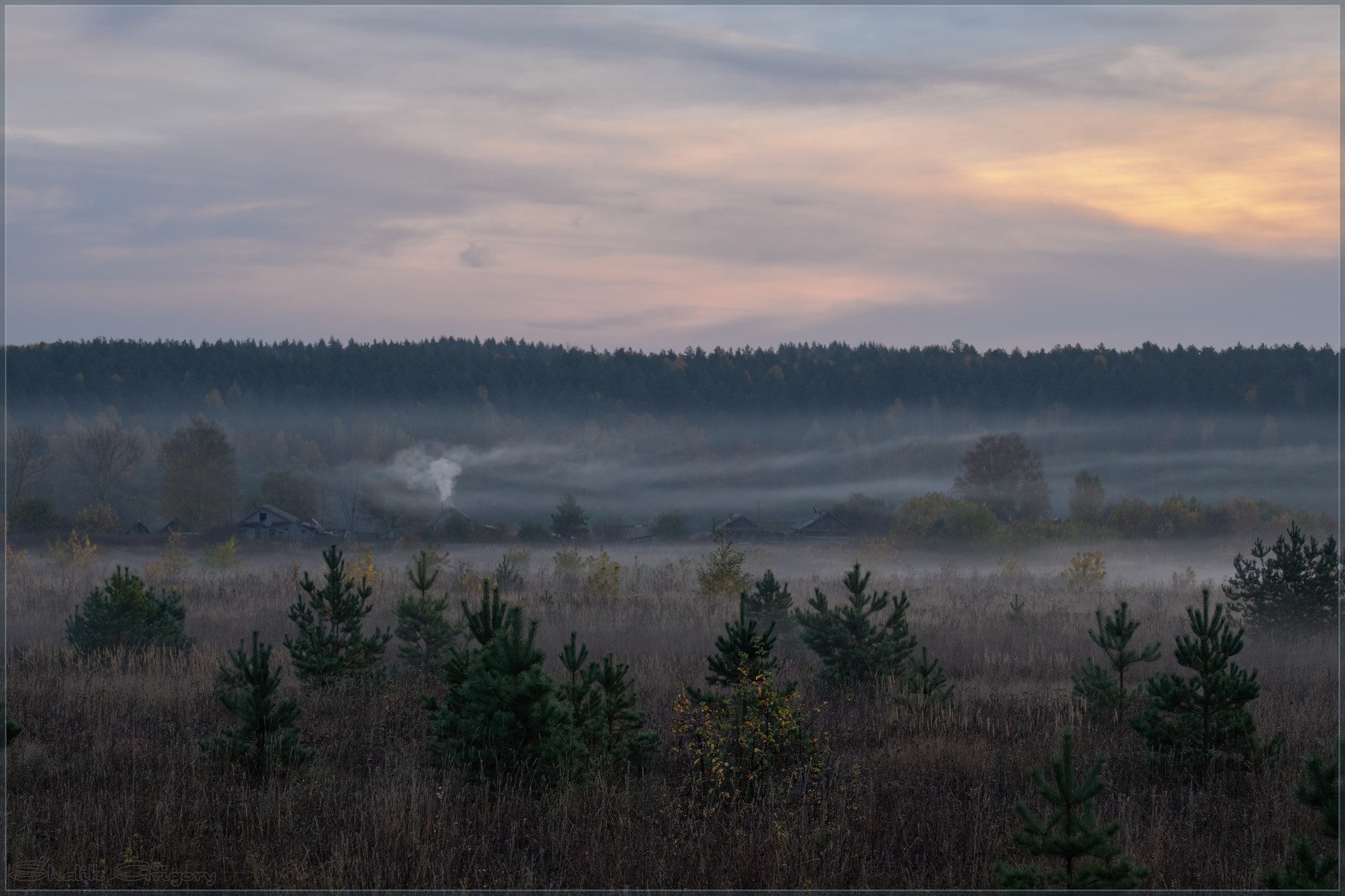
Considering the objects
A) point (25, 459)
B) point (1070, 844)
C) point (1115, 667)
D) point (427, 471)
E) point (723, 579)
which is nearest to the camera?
point (1070, 844)

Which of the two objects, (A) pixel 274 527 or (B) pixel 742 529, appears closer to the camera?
(A) pixel 274 527

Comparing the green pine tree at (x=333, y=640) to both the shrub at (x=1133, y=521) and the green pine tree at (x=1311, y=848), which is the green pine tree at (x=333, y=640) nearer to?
the green pine tree at (x=1311, y=848)

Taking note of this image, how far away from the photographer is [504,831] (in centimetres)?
793

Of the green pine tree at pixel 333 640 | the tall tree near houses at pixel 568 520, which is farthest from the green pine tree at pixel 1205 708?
the tall tree near houses at pixel 568 520

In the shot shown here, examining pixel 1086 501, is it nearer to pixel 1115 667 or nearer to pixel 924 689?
pixel 1115 667

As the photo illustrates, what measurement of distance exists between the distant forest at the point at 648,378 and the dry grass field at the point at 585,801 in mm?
149236

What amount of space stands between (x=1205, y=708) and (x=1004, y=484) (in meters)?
77.4

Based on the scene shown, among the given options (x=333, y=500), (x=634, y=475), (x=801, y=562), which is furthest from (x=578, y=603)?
(x=634, y=475)

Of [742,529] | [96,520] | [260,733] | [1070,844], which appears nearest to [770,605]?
[260,733]

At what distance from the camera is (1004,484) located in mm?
83562

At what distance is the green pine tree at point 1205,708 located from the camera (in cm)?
965

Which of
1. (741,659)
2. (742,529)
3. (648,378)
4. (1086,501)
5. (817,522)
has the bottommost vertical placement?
(742,529)

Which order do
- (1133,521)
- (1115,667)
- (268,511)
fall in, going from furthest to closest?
(268,511)
(1133,521)
(1115,667)

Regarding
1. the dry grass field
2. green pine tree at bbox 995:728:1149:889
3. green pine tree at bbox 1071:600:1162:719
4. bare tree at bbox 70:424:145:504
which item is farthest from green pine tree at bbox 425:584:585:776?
bare tree at bbox 70:424:145:504
